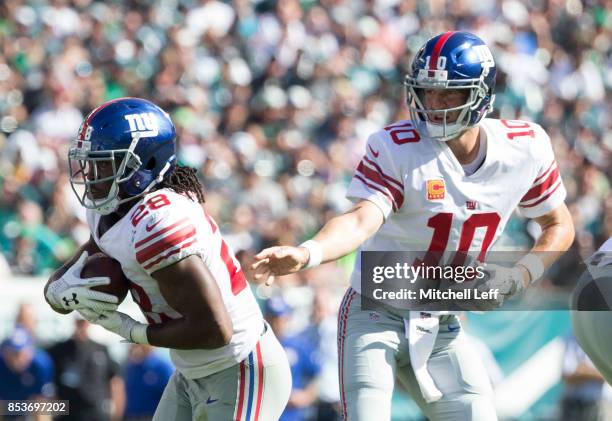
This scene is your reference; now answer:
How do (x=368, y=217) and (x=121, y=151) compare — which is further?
(x=368, y=217)

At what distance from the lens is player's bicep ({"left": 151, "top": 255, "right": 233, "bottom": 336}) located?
10.7 feet

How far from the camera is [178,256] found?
325cm

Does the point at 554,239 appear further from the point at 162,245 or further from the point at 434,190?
the point at 162,245

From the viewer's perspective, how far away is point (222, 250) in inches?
137

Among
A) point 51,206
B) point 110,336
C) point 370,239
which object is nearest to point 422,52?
point 370,239

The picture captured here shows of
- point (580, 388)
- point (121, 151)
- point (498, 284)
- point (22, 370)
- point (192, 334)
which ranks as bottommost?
point (580, 388)

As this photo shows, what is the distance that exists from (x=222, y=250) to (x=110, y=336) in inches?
135

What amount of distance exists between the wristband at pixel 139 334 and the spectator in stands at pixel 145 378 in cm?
320

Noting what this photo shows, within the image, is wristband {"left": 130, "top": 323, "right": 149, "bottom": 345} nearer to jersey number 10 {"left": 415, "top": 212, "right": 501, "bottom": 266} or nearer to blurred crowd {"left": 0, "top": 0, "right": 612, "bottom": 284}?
jersey number 10 {"left": 415, "top": 212, "right": 501, "bottom": 266}

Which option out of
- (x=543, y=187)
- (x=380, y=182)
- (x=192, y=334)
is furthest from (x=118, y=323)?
(x=543, y=187)

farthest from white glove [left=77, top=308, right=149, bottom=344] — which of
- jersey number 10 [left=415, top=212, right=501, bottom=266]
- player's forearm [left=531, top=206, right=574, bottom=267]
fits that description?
player's forearm [left=531, top=206, right=574, bottom=267]

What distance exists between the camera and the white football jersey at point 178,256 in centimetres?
328

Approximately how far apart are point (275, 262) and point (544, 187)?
1.28 metres

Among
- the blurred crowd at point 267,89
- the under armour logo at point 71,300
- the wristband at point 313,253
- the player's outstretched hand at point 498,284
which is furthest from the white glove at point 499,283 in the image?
the blurred crowd at point 267,89
